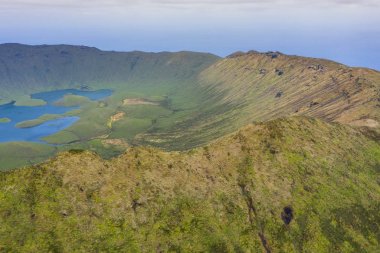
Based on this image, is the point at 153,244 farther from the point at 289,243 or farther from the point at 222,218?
the point at 289,243

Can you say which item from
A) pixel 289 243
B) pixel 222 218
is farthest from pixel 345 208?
pixel 222 218

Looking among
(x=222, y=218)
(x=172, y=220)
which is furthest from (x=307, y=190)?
(x=172, y=220)

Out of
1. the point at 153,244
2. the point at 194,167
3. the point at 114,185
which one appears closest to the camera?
the point at 153,244

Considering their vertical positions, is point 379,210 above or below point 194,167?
below

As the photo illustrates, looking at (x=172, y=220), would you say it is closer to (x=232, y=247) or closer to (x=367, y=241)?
(x=232, y=247)

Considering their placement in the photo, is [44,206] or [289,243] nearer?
[44,206]

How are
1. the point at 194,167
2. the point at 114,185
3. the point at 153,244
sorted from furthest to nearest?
the point at 194,167 < the point at 114,185 < the point at 153,244
